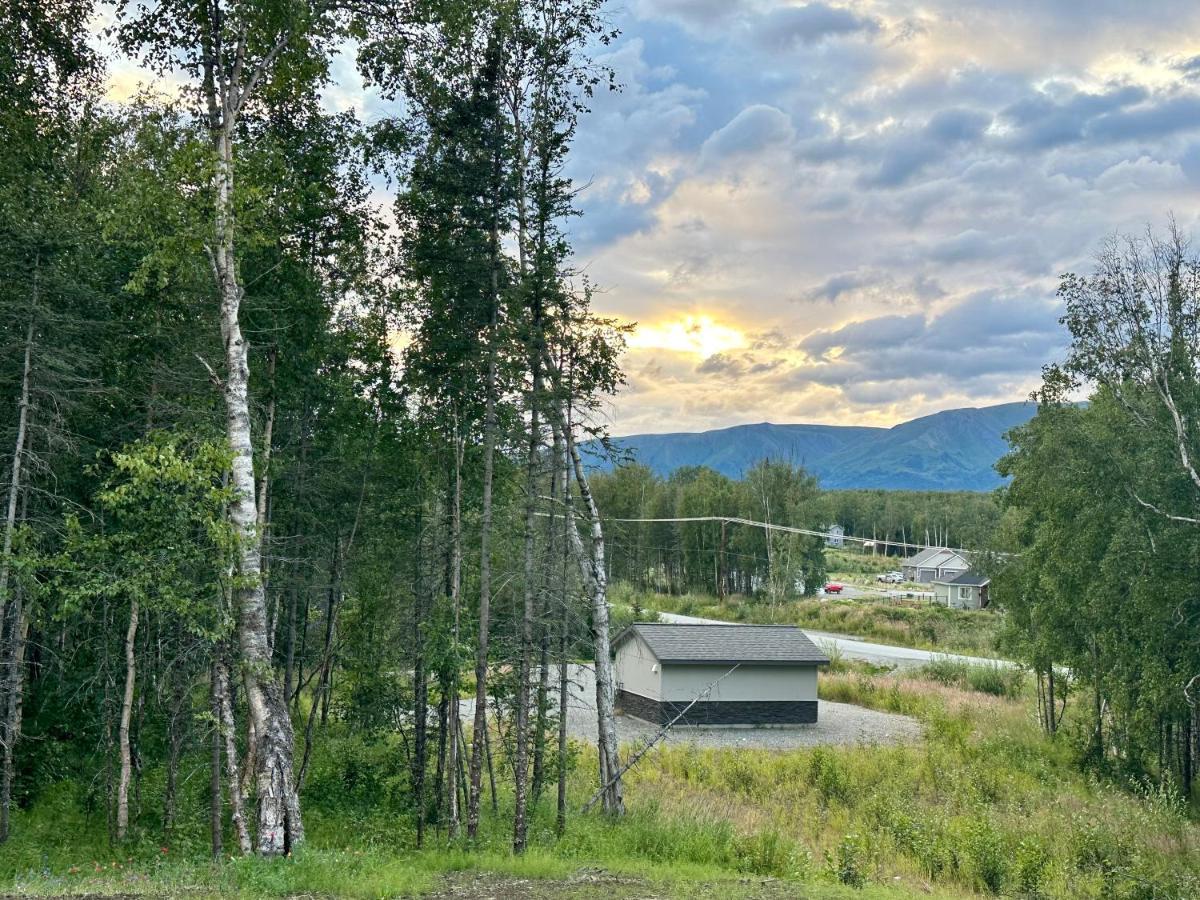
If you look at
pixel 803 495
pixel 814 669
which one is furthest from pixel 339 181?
pixel 803 495

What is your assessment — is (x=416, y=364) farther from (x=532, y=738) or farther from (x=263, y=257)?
(x=532, y=738)

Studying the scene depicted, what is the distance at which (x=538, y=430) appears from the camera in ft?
46.0

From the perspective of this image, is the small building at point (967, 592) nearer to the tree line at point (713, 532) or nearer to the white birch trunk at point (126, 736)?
the tree line at point (713, 532)

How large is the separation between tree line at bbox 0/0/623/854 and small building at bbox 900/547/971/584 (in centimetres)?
7983

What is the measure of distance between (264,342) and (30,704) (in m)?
9.83

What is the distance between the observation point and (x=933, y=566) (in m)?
95.4

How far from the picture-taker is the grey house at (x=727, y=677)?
3003cm

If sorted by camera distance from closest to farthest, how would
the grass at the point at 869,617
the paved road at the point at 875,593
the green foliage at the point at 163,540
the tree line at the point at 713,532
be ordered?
the green foliage at the point at 163,540
the grass at the point at 869,617
the tree line at the point at 713,532
the paved road at the point at 875,593

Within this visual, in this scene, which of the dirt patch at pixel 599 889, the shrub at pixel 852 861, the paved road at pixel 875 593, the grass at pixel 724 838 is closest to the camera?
the dirt patch at pixel 599 889

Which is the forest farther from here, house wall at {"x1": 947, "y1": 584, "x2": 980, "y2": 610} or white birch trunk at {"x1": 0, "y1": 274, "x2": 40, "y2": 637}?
house wall at {"x1": 947, "y1": 584, "x2": 980, "y2": 610}

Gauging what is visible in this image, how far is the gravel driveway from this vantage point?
26625 mm

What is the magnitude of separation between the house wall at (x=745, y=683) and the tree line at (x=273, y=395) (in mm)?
13481

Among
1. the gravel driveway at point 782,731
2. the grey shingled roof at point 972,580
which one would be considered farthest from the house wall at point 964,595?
the gravel driveway at point 782,731

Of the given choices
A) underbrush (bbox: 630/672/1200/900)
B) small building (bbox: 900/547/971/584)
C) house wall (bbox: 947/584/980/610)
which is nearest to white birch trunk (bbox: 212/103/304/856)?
underbrush (bbox: 630/672/1200/900)
